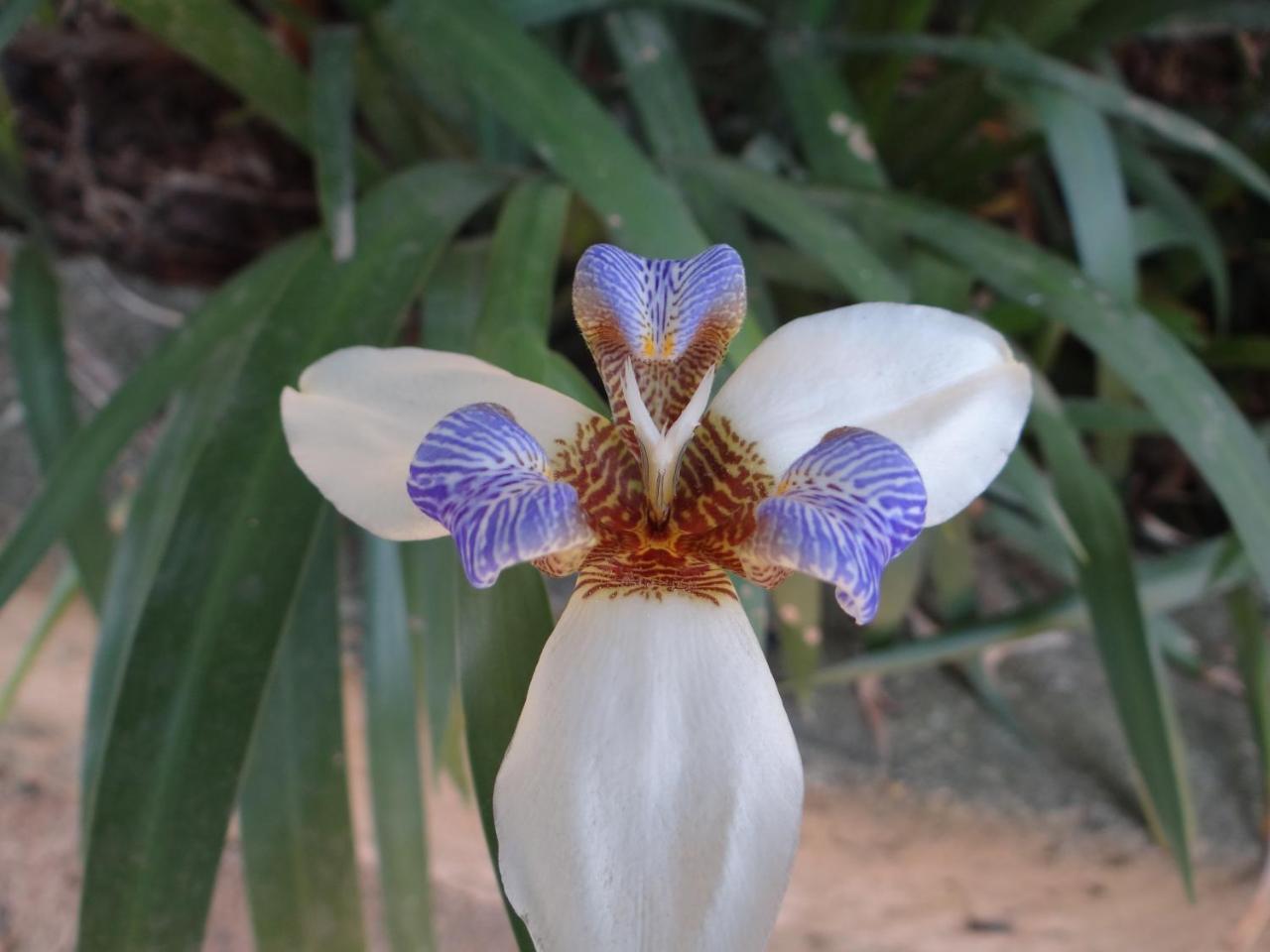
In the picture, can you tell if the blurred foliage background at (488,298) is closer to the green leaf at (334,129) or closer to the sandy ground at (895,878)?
the green leaf at (334,129)

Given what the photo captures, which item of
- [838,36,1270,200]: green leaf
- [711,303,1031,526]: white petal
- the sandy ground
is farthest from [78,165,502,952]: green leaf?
[838,36,1270,200]: green leaf

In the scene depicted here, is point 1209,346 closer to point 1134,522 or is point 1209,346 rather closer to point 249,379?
point 1134,522

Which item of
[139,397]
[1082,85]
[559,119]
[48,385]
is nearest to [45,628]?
Result: [48,385]

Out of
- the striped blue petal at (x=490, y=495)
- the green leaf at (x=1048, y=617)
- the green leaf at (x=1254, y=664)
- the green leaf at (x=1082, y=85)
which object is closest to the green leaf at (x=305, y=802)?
the striped blue petal at (x=490, y=495)

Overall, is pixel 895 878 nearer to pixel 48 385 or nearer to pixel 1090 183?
pixel 1090 183

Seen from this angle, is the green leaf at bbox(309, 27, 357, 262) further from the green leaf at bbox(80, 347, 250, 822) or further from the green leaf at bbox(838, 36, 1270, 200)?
the green leaf at bbox(838, 36, 1270, 200)

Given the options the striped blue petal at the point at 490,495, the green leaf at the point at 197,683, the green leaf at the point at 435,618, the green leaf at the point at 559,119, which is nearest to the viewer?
the striped blue petal at the point at 490,495
